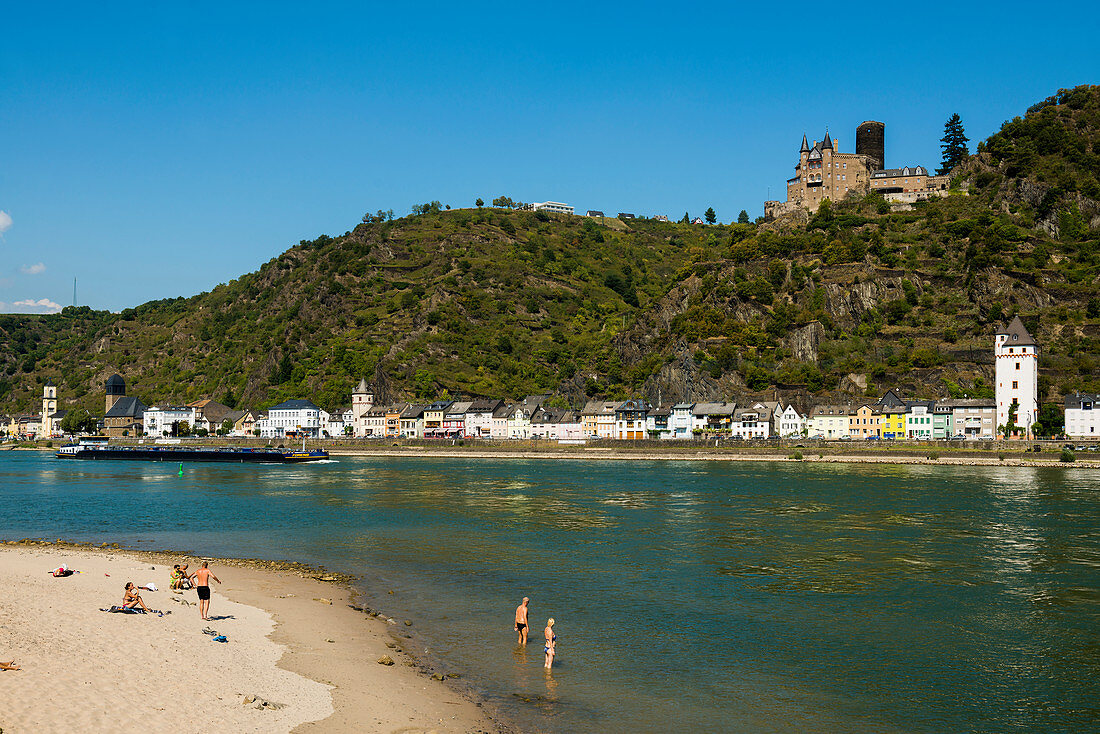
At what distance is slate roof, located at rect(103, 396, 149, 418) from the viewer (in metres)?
157

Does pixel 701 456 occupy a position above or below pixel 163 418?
below

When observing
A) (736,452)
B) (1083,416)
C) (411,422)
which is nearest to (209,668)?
(736,452)

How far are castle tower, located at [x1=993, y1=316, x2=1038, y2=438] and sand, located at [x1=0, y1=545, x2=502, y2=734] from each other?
8623 cm

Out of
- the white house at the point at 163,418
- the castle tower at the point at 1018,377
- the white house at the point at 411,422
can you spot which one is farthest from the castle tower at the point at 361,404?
the castle tower at the point at 1018,377

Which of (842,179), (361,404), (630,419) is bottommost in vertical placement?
(630,419)

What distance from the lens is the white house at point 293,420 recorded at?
139m

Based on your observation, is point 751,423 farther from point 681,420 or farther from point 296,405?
point 296,405

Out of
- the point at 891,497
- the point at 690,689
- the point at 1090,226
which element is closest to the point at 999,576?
the point at 690,689

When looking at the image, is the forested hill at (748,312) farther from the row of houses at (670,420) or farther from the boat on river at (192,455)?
the boat on river at (192,455)

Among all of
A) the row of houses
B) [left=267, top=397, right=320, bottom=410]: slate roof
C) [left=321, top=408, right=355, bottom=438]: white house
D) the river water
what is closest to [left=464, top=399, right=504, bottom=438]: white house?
the row of houses

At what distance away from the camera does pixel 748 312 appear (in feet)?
407

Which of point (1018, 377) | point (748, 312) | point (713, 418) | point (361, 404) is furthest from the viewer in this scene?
point (361, 404)

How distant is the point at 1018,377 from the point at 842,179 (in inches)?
2453

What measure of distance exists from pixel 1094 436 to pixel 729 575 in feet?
242
